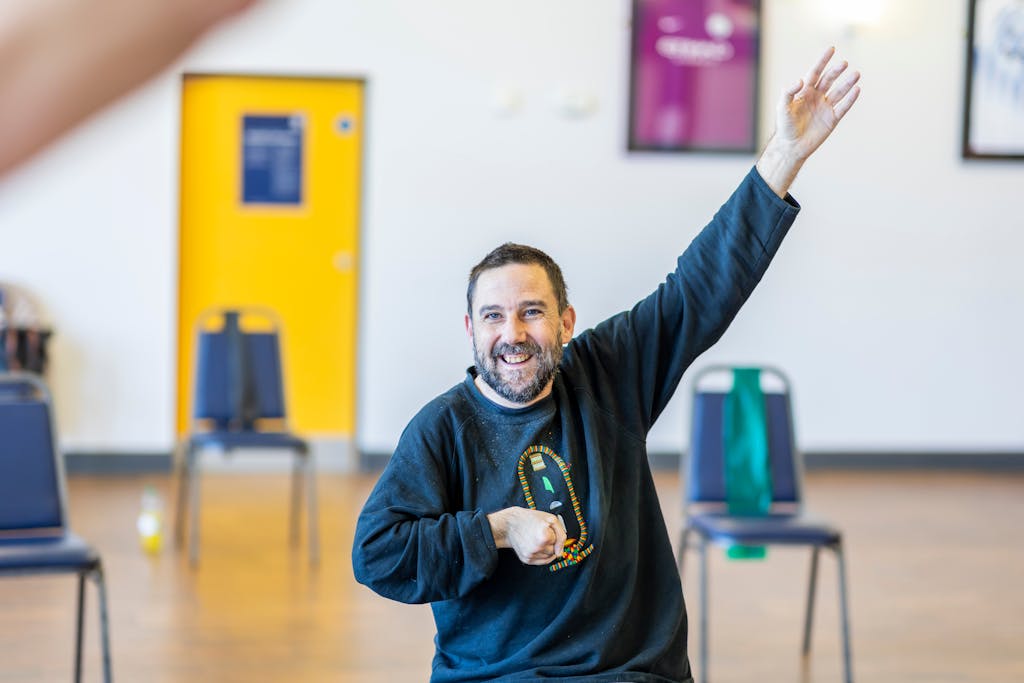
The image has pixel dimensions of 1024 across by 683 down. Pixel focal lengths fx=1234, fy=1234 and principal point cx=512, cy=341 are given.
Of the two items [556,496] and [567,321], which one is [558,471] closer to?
[556,496]

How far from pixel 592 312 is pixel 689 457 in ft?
10.9

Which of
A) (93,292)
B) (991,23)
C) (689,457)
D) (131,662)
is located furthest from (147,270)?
(991,23)

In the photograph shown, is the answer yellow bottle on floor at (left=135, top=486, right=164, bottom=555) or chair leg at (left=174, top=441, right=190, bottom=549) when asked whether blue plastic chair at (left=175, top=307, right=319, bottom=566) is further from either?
yellow bottle on floor at (left=135, top=486, right=164, bottom=555)

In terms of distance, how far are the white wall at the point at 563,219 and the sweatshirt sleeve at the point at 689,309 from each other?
182 inches

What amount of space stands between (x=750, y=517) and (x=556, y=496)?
5.57 ft

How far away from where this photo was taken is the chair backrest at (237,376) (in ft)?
16.2

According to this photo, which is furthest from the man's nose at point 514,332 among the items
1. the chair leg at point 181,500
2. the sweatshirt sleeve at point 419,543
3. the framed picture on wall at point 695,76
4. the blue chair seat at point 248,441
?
the framed picture on wall at point 695,76

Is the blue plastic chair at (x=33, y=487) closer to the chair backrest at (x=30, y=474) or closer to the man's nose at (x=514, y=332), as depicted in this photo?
the chair backrest at (x=30, y=474)

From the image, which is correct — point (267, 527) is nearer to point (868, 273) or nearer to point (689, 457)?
point (689, 457)

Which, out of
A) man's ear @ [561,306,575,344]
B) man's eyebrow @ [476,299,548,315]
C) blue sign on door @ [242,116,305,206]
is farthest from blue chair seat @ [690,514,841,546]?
blue sign on door @ [242,116,305,206]

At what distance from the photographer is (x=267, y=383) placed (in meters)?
5.03

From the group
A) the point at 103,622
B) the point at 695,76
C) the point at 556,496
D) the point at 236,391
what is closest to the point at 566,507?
the point at 556,496

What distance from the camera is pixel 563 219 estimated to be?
265 inches

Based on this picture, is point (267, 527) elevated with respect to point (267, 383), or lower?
lower
